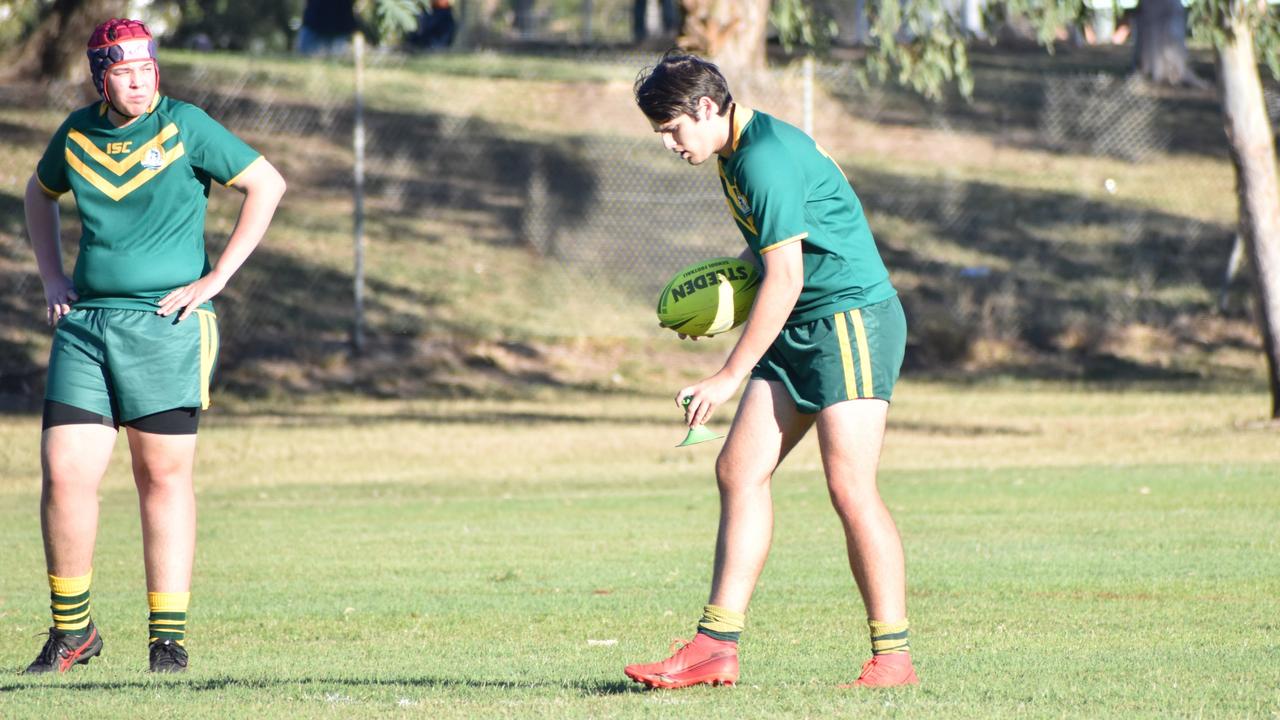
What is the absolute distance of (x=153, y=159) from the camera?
6.01m

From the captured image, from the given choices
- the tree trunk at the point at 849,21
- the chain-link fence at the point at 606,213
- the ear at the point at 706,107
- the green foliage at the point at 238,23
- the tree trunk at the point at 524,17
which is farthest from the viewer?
the tree trunk at the point at 524,17

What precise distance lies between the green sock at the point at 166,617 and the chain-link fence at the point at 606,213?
14.1 metres

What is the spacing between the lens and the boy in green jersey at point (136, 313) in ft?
19.7

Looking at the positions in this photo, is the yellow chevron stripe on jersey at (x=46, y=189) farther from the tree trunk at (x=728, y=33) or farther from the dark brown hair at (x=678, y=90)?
the tree trunk at (x=728, y=33)

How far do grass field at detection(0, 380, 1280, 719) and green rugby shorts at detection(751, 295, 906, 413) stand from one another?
94 cm

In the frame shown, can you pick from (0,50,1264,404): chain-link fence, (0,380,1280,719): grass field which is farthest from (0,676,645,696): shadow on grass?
(0,50,1264,404): chain-link fence

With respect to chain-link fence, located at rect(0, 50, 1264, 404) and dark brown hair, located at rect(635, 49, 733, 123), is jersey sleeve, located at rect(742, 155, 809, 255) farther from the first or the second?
chain-link fence, located at rect(0, 50, 1264, 404)

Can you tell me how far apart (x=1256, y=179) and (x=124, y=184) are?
12678 mm

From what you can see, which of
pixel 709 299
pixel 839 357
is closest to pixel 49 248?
pixel 709 299

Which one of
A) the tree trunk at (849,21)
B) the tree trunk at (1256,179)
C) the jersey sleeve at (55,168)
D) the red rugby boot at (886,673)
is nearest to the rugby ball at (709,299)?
the red rugby boot at (886,673)

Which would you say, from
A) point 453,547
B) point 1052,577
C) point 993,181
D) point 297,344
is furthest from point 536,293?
point 1052,577

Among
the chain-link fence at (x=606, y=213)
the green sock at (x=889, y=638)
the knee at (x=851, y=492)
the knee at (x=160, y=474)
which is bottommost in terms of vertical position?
the chain-link fence at (x=606, y=213)

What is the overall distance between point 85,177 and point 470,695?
91.5 inches

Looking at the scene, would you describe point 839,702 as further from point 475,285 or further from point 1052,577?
point 475,285
